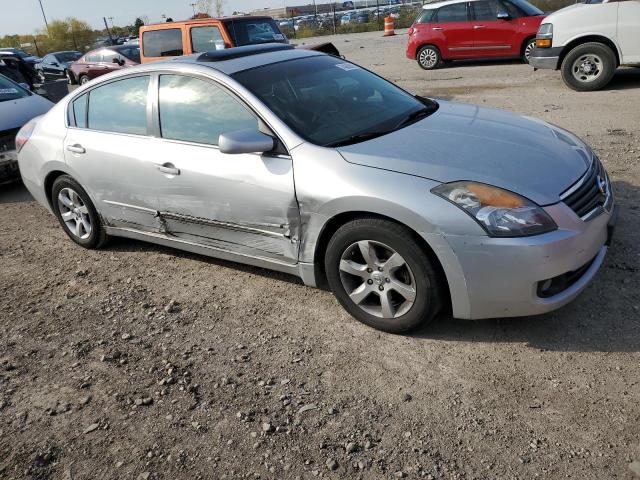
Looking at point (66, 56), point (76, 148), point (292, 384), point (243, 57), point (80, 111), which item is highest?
point (243, 57)

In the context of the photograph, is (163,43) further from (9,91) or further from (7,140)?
(7,140)

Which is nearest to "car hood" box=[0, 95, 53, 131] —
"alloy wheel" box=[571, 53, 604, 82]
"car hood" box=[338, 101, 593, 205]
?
"car hood" box=[338, 101, 593, 205]

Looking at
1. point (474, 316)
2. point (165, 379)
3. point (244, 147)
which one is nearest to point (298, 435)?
point (165, 379)

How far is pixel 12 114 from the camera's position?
7.62m

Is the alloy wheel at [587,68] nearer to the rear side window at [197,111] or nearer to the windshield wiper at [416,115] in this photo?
the windshield wiper at [416,115]

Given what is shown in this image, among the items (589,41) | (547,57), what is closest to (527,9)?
(547,57)

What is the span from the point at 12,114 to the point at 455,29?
988 centimetres

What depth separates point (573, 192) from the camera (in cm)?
314

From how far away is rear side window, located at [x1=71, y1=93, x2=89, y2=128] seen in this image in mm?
4773

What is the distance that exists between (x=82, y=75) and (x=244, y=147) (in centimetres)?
1706

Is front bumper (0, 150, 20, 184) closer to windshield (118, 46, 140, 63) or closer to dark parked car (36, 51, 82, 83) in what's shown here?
windshield (118, 46, 140, 63)

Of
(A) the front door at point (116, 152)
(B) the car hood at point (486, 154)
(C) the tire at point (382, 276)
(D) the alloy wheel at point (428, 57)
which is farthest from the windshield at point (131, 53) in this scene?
(C) the tire at point (382, 276)

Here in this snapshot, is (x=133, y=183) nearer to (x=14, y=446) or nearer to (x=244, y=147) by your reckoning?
(x=244, y=147)

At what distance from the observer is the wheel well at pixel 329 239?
3.10 meters
